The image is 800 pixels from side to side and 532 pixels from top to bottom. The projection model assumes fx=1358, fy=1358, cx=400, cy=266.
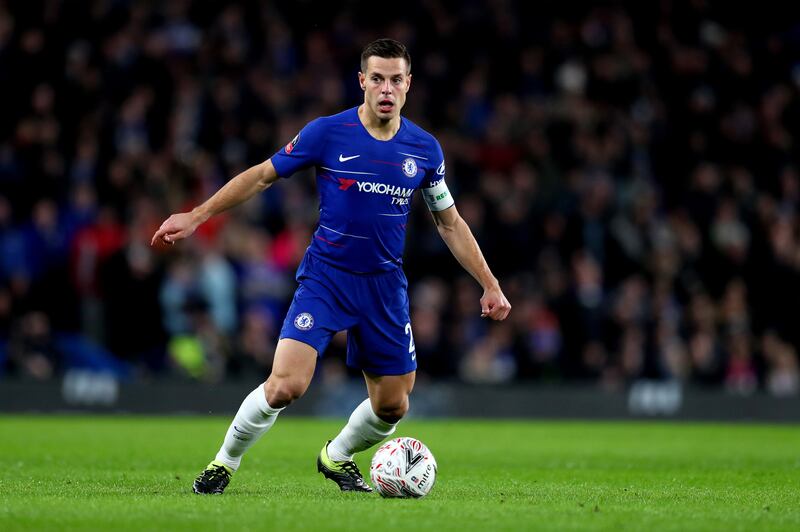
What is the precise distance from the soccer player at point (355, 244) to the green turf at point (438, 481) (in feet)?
2.05

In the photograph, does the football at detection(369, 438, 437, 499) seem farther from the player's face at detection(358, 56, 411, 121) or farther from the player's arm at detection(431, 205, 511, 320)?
the player's face at detection(358, 56, 411, 121)

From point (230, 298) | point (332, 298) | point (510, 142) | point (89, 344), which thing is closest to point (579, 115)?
point (510, 142)

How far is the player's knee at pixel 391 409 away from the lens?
8367 millimetres

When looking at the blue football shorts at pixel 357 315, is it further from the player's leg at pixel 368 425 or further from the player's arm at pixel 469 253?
the player's arm at pixel 469 253

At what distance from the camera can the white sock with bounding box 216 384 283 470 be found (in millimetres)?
7883

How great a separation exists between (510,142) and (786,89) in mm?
5619

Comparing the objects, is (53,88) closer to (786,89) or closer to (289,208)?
(289,208)

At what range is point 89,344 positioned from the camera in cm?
1706

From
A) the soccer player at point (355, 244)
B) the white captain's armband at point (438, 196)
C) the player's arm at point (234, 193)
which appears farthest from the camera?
the white captain's armband at point (438, 196)

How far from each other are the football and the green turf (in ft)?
0.48

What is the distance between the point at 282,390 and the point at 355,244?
0.98 m

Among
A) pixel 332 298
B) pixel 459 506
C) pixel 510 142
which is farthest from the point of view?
pixel 510 142

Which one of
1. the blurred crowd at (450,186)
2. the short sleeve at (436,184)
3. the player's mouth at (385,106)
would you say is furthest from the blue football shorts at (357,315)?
the blurred crowd at (450,186)

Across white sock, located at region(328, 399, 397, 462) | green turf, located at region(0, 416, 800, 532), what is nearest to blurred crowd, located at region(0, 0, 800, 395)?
green turf, located at region(0, 416, 800, 532)
